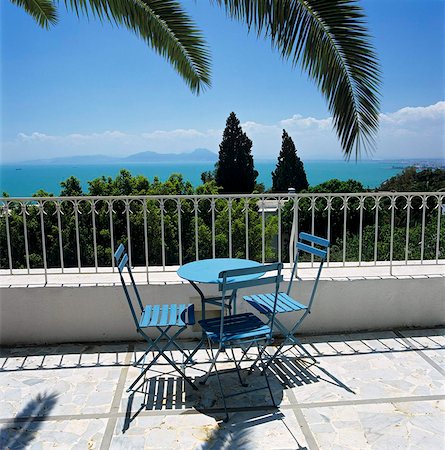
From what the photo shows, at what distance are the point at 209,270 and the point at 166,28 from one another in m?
2.80

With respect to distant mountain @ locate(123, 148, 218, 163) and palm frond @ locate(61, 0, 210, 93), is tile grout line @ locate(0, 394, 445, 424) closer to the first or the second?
palm frond @ locate(61, 0, 210, 93)

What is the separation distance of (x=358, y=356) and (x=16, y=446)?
276 cm

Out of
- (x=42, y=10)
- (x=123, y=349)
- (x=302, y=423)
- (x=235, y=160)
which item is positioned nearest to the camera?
(x=302, y=423)

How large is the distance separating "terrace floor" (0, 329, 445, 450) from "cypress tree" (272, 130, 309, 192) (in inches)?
1108

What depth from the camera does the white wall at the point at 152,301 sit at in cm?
409

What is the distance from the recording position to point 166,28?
15.1 feet

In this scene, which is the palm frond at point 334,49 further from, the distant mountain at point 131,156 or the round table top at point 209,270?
the distant mountain at point 131,156

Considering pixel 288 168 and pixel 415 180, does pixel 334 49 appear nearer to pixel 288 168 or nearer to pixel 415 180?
pixel 415 180

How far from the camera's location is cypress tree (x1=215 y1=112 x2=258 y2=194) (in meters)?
30.8

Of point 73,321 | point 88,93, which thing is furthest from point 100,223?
point 88,93

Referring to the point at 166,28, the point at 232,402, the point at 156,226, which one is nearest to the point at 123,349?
the point at 232,402

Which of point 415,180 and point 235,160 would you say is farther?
point 235,160

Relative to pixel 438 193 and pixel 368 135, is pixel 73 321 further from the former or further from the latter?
pixel 438 193

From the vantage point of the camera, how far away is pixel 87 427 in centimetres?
276
